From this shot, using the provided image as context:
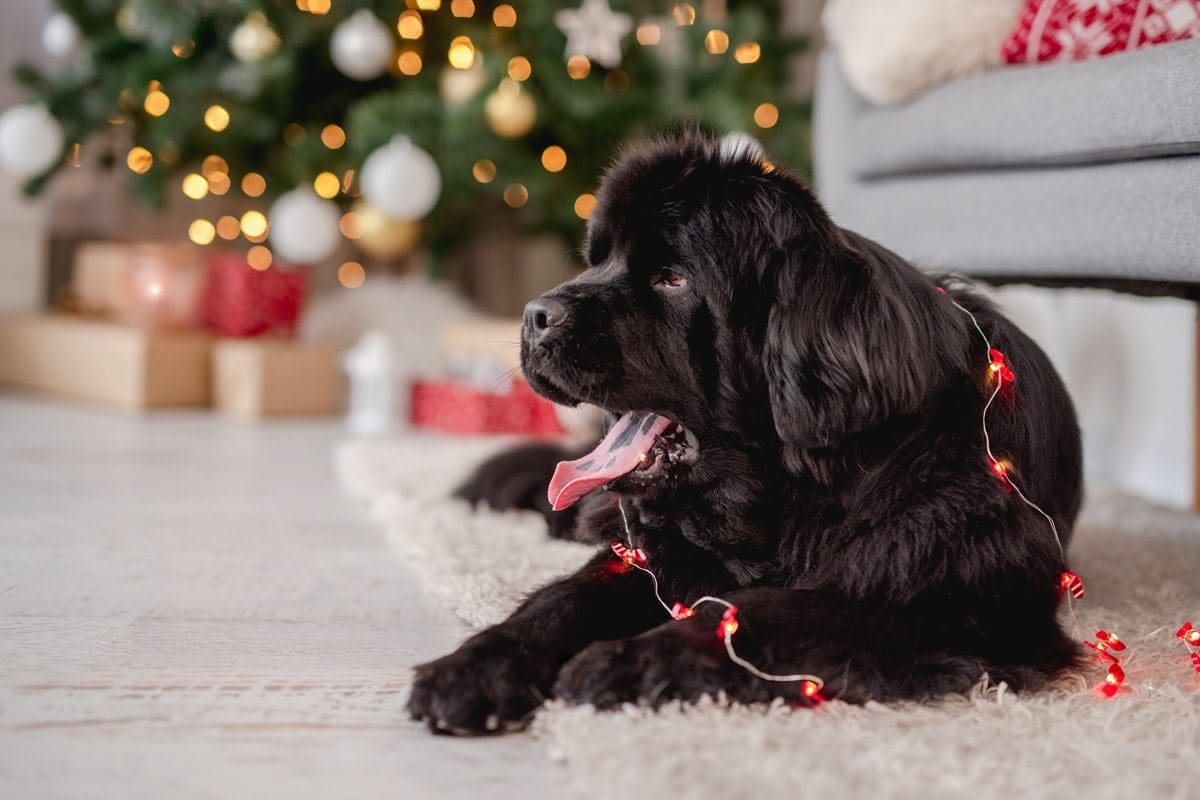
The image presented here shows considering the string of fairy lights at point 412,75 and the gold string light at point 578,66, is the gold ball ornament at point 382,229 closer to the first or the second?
the string of fairy lights at point 412,75

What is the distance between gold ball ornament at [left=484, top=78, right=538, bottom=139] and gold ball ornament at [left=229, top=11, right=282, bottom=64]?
78cm

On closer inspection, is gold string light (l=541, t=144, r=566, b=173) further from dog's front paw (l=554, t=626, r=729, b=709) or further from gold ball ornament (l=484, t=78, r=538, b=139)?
dog's front paw (l=554, t=626, r=729, b=709)

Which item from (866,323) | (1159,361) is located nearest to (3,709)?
(866,323)

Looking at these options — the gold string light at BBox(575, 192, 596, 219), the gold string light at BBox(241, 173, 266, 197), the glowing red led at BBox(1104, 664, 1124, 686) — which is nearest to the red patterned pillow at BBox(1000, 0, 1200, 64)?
the glowing red led at BBox(1104, 664, 1124, 686)

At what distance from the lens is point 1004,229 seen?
2.05 m

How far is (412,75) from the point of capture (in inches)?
162

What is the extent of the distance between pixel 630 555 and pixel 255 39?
9.99ft

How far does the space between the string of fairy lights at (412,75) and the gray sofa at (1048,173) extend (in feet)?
4.53

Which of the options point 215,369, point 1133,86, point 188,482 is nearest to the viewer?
point 1133,86

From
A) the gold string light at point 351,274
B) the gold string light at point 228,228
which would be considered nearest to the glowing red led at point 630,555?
the gold string light at point 351,274

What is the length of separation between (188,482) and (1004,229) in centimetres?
180

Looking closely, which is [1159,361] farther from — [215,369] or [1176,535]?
[215,369]

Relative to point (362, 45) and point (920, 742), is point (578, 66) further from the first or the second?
point (920, 742)

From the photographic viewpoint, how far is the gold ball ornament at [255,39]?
12.3 ft
